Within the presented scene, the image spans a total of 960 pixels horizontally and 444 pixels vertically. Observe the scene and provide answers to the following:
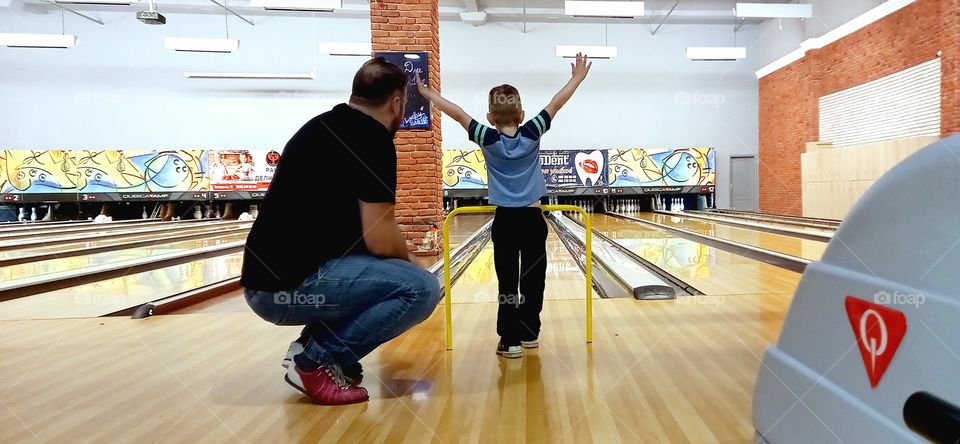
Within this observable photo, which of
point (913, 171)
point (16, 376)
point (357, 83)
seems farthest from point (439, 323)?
point (913, 171)

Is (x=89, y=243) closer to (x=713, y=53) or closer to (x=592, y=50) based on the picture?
(x=592, y=50)

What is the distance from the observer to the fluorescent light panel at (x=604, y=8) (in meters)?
7.11

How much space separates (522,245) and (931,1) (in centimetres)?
816

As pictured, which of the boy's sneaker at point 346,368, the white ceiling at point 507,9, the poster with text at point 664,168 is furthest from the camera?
the poster with text at point 664,168

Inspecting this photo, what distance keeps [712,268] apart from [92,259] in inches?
209

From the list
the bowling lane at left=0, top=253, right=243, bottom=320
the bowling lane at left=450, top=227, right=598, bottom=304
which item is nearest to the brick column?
the bowling lane at left=450, top=227, right=598, bottom=304

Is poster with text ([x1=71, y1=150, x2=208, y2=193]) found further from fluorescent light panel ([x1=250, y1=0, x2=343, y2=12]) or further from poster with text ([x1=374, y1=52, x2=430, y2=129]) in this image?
poster with text ([x1=374, y1=52, x2=430, y2=129])

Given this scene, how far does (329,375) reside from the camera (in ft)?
5.28

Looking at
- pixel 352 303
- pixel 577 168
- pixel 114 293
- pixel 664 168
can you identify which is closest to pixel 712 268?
pixel 352 303

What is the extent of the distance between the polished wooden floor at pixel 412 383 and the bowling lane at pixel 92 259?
5.67ft

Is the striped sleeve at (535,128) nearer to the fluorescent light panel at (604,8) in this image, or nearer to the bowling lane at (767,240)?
the bowling lane at (767,240)

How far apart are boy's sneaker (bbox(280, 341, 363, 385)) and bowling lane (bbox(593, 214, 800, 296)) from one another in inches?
86.0

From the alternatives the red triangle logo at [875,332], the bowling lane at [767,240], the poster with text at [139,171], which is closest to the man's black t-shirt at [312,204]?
the red triangle logo at [875,332]

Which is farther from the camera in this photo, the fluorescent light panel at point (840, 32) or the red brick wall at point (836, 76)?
the fluorescent light panel at point (840, 32)
